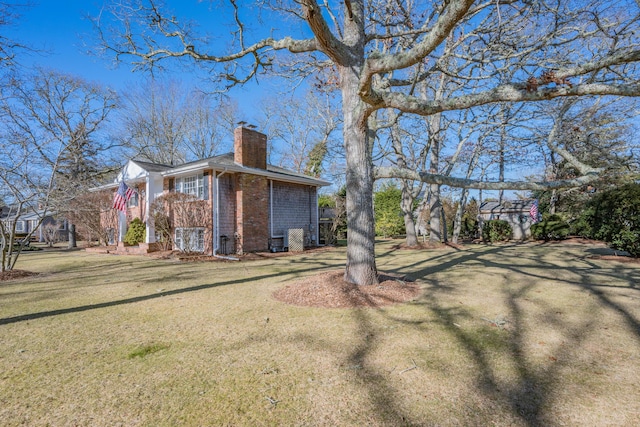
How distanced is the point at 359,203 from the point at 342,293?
168 centimetres

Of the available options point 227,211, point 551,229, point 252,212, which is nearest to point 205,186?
point 227,211

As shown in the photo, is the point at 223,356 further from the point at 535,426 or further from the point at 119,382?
the point at 535,426

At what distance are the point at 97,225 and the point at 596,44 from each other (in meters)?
22.6

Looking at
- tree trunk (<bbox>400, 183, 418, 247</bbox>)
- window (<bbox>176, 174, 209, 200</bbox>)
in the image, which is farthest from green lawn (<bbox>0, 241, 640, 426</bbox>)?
tree trunk (<bbox>400, 183, 418, 247</bbox>)

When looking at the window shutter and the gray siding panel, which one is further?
the gray siding panel

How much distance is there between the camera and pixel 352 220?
5.72 m

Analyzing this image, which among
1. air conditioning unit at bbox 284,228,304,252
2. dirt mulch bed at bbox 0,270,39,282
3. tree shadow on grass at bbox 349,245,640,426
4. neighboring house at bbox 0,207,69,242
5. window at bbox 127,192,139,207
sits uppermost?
window at bbox 127,192,139,207

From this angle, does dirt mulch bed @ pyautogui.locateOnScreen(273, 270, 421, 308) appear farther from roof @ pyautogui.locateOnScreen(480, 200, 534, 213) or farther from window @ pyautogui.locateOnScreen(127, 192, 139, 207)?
roof @ pyautogui.locateOnScreen(480, 200, 534, 213)

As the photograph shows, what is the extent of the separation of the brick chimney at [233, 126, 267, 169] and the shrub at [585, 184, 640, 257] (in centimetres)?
1310

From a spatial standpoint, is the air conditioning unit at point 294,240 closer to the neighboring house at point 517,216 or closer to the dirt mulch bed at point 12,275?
the dirt mulch bed at point 12,275

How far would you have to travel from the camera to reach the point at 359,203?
Answer: 18.6 ft

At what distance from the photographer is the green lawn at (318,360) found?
2172mm

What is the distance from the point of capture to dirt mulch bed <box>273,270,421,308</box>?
492cm

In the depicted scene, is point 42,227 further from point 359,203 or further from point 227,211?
point 359,203
